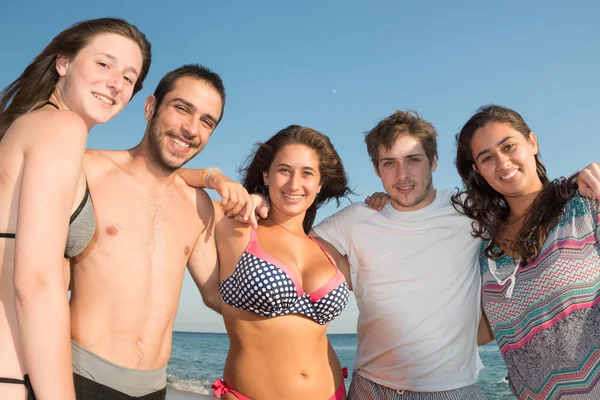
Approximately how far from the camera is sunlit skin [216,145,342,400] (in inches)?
146

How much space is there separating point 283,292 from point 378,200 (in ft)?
4.84

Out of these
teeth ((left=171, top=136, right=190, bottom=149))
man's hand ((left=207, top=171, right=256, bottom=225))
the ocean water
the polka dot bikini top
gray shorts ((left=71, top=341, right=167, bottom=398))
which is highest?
teeth ((left=171, top=136, right=190, bottom=149))

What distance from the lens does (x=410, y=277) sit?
4055 mm

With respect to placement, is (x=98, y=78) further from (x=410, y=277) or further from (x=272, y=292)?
(x=410, y=277)

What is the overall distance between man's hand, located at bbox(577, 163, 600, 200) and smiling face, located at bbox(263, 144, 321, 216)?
6.98 ft

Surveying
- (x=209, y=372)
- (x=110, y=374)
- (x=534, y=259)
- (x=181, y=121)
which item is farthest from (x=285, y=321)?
(x=209, y=372)

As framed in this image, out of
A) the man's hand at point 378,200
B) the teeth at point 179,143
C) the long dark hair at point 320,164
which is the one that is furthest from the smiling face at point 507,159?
the teeth at point 179,143

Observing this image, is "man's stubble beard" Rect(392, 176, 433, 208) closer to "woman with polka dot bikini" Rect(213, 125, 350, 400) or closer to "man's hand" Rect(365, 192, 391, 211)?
"man's hand" Rect(365, 192, 391, 211)

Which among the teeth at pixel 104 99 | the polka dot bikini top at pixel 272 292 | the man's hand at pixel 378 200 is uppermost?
the teeth at pixel 104 99

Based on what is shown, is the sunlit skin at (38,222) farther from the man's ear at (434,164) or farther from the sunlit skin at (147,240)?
the man's ear at (434,164)

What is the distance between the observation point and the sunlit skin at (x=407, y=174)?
4320mm

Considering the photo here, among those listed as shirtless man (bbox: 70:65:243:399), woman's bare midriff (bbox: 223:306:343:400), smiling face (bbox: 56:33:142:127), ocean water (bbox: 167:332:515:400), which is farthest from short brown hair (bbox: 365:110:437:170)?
ocean water (bbox: 167:332:515:400)

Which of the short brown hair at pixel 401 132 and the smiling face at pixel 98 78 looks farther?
the short brown hair at pixel 401 132

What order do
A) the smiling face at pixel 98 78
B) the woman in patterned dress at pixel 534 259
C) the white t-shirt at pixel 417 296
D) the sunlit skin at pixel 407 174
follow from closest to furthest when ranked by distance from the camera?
the smiling face at pixel 98 78
the woman in patterned dress at pixel 534 259
the white t-shirt at pixel 417 296
the sunlit skin at pixel 407 174
